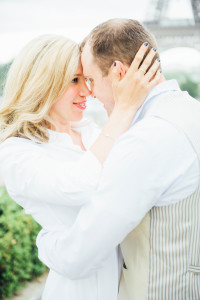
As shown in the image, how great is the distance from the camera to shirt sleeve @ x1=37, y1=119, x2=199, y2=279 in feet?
3.68

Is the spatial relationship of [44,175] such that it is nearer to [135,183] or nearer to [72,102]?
[135,183]

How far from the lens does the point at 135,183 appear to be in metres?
1.12

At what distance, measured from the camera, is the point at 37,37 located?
188 cm

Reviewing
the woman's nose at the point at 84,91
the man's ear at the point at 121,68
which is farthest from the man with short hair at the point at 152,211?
the woman's nose at the point at 84,91

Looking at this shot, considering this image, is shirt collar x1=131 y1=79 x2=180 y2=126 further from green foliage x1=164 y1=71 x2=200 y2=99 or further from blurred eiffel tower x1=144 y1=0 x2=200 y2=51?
green foliage x1=164 y1=71 x2=200 y2=99

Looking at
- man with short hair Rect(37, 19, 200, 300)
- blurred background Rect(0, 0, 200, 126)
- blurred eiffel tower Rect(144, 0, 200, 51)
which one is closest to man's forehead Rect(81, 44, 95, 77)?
blurred background Rect(0, 0, 200, 126)

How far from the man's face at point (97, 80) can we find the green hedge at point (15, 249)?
223 centimetres

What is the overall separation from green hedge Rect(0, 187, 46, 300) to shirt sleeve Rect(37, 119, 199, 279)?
7.72 ft

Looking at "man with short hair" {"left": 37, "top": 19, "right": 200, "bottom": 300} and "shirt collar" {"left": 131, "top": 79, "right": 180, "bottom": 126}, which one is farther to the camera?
"shirt collar" {"left": 131, "top": 79, "right": 180, "bottom": 126}

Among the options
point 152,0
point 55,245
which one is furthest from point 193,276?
point 152,0

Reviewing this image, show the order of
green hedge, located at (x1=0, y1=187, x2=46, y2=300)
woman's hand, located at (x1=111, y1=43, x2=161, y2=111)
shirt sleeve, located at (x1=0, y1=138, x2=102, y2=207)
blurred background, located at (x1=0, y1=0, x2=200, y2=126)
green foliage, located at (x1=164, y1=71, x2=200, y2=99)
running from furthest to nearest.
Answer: green foliage, located at (x1=164, y1=71, x2=200, y2=99), blurred background, located at (x1=0, y1=0, x2=200, y2=126), green hedge, located at (x1=0, y1=187, x2=46, y2=300), woman's hand, located at (x1=111, y1=43, x2=161, y2=111), shirt sleeve, located at (x1=0, y1=138, x2=102, y2=207)

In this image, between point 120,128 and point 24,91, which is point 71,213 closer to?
point 120,128

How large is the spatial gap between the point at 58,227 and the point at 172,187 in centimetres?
66

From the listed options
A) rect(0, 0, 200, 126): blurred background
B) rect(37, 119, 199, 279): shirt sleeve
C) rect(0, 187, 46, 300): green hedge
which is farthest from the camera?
rect(0, 0, 200, 126): blurred background
